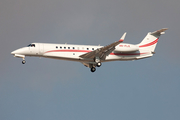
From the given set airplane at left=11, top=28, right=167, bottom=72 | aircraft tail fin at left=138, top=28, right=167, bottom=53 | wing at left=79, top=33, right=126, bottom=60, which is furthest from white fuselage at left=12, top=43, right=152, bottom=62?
aircraft tail fin at left=138, top=28, right=167, bottom=53

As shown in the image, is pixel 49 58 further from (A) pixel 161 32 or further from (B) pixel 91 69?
(A) pixel 161 32

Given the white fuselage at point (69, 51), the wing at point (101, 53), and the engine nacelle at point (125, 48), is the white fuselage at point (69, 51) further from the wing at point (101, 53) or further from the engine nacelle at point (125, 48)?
the wing at point (101, 53)

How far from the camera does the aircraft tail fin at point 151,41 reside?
123 ft

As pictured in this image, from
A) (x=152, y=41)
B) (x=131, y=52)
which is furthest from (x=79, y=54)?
(x=152, y=41)

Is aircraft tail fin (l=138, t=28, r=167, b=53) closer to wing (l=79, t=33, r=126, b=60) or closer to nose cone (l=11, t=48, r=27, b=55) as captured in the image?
wing (l=79, t=33, r=126, b=60)

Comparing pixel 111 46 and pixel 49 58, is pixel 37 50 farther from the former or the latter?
pixel 111 46

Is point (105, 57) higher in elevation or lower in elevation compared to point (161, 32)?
lower

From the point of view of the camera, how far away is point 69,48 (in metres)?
34.4

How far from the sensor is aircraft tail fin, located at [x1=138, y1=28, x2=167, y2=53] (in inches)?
1473

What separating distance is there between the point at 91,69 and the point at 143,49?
6.44 m

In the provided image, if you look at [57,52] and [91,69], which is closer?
[57,52]

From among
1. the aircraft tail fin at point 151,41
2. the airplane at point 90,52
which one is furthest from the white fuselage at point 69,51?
the aircraft tail fin at point 151,41

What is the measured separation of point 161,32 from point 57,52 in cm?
1272

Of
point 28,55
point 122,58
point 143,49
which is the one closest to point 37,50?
point 28,55
